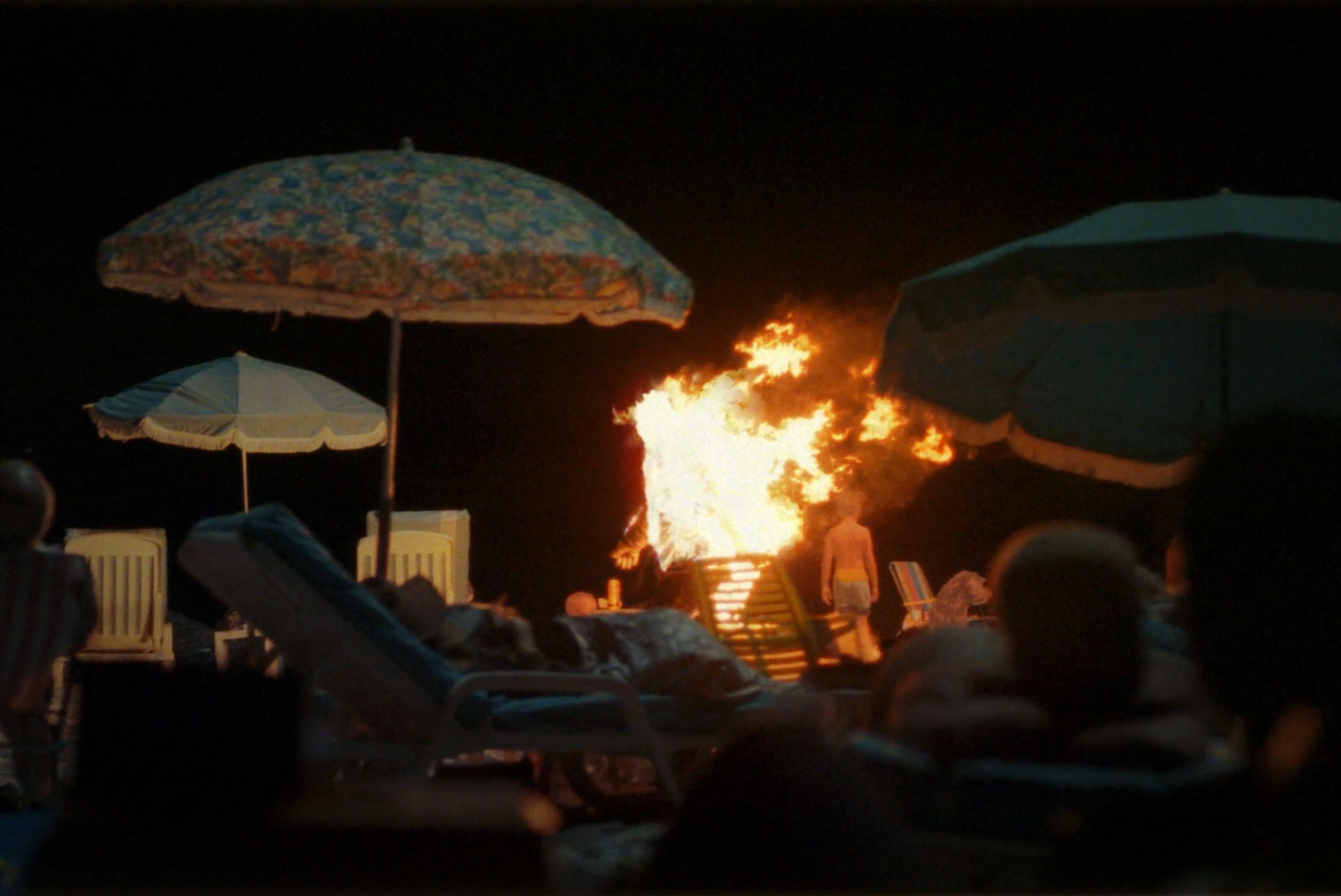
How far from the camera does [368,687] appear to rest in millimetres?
4598

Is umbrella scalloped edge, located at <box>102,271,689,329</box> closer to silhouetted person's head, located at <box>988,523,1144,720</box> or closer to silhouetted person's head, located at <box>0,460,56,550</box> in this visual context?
silhouetted person's head, located at <box>0,460,56,550</box>

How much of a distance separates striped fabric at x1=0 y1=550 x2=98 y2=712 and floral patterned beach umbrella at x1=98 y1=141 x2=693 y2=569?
99 cm

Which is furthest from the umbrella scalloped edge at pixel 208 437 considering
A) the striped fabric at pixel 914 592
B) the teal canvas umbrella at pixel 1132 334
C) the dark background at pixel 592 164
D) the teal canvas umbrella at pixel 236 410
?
the teal canvas umbrella at pixel 1132 334

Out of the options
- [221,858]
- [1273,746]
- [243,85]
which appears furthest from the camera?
[243,85]

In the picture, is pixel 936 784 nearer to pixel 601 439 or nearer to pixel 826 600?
pixel 826 600

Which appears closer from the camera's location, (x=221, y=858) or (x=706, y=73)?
(x=221, y=858)

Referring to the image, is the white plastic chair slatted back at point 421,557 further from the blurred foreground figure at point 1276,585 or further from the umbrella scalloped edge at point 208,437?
the blurred foreground figure at point 1276,585

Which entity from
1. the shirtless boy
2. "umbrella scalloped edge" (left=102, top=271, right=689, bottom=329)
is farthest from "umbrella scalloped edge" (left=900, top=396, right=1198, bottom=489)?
the shirtless boy

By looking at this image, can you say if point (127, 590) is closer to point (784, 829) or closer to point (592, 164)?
point (592, 164)

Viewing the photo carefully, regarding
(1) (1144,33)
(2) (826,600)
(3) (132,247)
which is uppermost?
(1) (1144,33)

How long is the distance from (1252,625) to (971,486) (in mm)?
14351

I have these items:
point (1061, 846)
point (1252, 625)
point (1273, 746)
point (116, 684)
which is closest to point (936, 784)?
point (1061, 846)

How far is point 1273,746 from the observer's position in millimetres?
2051

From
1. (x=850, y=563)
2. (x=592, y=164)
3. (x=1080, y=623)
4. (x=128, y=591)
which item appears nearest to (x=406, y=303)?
(x=1080, y=623)
